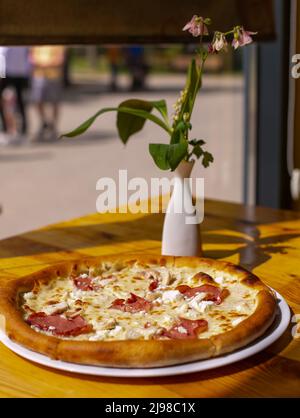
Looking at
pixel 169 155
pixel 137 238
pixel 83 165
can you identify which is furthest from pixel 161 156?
pixel 83 165

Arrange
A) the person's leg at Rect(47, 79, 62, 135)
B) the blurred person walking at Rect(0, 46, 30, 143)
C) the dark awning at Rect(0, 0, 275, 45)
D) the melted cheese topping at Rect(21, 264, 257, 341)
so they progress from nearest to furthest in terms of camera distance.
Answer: the melted cheese topping at Rect(21, 264, 257, 341), the dark awning at Rect(0, 0, 275, 45), the blurred person walking at Rect(0, 46, 30, 143), the person's leg at Rect(47, 79, 62, 135)

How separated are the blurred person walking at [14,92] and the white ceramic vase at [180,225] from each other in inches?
224

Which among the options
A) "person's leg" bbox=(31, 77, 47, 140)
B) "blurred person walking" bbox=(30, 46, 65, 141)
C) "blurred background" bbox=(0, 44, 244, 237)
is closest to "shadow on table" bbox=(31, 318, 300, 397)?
"blurred background" bbox=(0, 44, 244, 237)

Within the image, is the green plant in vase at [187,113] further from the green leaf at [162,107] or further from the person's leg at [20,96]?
the person's leg at [20,96]

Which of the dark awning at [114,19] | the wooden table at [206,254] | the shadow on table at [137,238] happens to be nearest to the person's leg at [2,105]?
the dark awning at [114,19]

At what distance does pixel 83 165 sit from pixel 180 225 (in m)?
4.78

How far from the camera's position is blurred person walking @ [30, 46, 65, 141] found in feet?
22.9

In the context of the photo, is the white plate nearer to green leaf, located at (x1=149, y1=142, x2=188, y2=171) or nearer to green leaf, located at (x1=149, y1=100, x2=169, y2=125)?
green leaf, located at (x1=149, y1=142, x2=188, y2=171)

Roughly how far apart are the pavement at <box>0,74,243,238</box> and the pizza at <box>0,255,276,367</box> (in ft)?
9.62

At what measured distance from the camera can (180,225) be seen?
1.47 meters

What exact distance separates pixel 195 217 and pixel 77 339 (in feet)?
1.67
